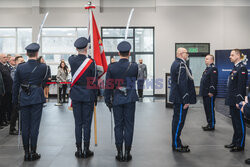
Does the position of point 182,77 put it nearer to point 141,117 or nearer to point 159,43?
point 141,117

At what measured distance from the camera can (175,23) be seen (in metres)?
12.2

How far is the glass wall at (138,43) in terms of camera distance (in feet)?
40.9

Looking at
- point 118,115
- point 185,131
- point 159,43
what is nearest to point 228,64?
point 159,43

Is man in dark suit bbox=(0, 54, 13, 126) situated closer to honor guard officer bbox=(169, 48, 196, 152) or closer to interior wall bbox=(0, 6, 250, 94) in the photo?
honor guard officer bbox=(169, 48, 196, 152)

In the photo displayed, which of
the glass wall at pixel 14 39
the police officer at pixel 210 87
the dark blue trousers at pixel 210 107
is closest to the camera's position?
the police officer at pixel 210 87

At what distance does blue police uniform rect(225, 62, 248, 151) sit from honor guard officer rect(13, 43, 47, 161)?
2829 mm

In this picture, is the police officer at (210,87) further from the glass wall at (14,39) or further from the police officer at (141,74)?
the glass wall at (14,39)

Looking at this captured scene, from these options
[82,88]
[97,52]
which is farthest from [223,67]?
[82,88]

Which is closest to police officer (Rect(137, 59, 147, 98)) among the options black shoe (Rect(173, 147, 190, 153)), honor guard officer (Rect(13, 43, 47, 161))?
black shoe (Rect(173, 147, 190, 153))

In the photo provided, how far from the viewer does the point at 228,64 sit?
35.4 feet

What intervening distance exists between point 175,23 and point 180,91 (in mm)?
9047

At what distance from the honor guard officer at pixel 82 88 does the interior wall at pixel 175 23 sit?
8.84m

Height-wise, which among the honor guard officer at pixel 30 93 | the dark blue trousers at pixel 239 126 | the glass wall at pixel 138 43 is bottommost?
the dark blue trousers at pixel 239 126

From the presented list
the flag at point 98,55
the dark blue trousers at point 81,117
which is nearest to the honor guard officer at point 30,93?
the dark blue trousers at point 81,117
